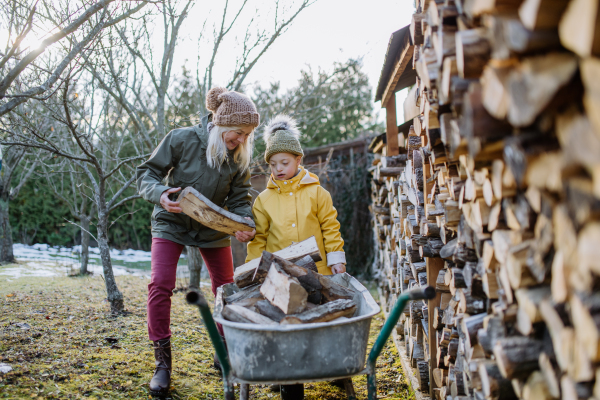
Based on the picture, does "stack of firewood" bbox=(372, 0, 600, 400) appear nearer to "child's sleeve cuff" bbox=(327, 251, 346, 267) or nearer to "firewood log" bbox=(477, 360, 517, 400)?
"firewood log" bbox=(477, 360, 517, 400)

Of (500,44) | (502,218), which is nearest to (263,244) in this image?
(502,218)

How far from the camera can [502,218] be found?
1.46 m

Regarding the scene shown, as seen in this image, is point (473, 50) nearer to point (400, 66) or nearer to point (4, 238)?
point (400, 66)

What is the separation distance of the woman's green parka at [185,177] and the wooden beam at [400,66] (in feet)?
4.46

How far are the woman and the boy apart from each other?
17 centimetres

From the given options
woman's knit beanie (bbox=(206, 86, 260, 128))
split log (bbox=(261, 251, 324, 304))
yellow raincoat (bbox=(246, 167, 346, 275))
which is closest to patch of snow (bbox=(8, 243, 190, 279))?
yellow raincoat (bbox=(246, 167, 346, 275))

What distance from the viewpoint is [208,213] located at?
2553 millimetres

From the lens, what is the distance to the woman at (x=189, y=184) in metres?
2.62

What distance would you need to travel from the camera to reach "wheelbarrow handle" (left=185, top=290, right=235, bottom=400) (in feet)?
5.42

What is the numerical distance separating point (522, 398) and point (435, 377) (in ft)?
3.96

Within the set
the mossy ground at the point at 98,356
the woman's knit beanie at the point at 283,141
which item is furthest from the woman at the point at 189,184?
the mossy ground at the point at 98,356

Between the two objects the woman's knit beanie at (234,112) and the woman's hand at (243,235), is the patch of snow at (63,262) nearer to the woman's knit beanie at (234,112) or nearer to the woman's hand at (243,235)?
the woman's hand at (243,235)

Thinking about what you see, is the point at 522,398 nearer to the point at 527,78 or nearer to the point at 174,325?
the point at 527,78

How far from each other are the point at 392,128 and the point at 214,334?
10.2 feet
